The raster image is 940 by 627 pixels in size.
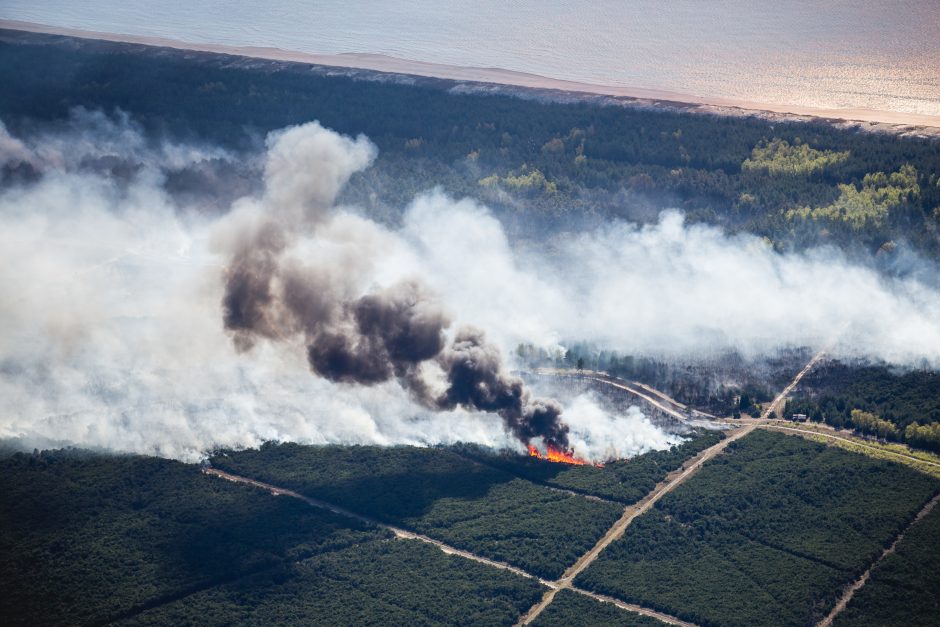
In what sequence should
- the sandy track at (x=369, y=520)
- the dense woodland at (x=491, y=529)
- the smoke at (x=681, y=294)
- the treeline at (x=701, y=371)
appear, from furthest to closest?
the smoke at (x=681, y=294), the treeline at (x=701, y=371), the sandy track at (x=369, y=520), the dense woodland at (x=491, y=529)

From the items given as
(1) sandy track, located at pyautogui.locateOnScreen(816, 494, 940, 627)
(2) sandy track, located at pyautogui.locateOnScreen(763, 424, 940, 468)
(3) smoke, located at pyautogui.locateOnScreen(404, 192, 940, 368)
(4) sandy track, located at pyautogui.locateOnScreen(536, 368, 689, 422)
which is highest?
(3) smoke, located at pyautogui.locateOnScreen(404, 192, 940, 368)

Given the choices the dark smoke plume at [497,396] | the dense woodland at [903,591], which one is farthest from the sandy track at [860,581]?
the dark smoke plume at [497,396]

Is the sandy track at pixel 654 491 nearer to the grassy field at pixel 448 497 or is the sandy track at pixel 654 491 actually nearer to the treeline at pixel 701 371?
the grassy field at pixel 448 497

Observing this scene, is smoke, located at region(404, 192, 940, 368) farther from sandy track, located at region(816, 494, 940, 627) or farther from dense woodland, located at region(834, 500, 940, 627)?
dense woodland, located at region(834, 500, 940, 627)

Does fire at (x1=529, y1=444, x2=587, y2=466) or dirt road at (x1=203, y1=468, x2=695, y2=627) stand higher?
fire at (x1=529, y1=444, x2=587, y2=466)

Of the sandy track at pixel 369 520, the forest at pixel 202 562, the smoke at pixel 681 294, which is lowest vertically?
the forest at pixel 202 562

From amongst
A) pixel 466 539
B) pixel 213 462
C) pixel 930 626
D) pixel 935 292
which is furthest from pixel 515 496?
pixel 935 292

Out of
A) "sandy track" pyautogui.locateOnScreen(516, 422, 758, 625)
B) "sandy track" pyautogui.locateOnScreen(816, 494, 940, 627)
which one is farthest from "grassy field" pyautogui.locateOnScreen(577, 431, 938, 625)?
"sandy track" pyautogui.locateOnScreen(516, 422, 758, 625)

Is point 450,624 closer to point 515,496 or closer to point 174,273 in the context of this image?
point 515,496

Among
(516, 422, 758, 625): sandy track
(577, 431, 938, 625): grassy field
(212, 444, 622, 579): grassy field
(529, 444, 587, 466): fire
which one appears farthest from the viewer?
(529, 444, 587, 466): fire
